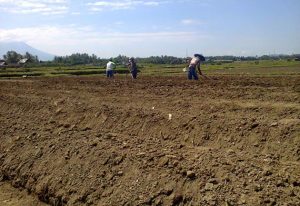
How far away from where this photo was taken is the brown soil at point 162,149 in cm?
656

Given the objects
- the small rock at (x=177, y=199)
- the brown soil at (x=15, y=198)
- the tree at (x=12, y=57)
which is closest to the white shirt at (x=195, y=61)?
the brown soil at (x=15, y=198)

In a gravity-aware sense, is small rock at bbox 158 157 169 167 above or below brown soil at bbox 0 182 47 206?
above

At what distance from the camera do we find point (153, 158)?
25.3 feet

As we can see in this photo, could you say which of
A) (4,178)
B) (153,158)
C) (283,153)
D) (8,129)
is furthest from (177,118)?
(8,129)

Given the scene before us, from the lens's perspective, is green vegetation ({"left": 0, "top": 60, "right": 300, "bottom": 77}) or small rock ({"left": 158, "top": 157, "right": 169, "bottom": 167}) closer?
small rock ({"left": 158, "top": 157, "right": 169, "bottom": 167})

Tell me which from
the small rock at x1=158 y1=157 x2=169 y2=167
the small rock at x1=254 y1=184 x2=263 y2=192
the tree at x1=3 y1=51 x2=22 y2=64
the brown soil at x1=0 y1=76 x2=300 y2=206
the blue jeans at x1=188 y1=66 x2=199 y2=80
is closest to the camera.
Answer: the small rock at x1=254 y1=184 x2=263 y2=192

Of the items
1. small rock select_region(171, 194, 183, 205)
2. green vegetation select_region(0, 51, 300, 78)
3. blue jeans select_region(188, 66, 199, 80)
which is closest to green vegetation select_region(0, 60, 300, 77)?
green vegetation select_region(0, 51, 300, 78)

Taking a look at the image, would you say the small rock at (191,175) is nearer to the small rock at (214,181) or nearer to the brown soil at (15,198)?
the small rock at (214,181)

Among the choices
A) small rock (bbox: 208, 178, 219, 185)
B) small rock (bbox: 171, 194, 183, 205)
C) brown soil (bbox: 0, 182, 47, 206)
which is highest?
small rock (bbox: 208, 178, 219, 185)

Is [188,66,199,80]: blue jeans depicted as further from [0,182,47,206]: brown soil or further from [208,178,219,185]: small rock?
[208,178,219,185]: small rock

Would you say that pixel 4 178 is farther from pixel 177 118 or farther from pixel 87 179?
pixel 177 118

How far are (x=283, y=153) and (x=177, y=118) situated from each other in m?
3.05

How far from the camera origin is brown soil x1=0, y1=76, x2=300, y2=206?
6.56 metres

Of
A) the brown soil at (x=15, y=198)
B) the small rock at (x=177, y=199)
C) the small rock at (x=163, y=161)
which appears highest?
the small rock at (x=163, y=161)
